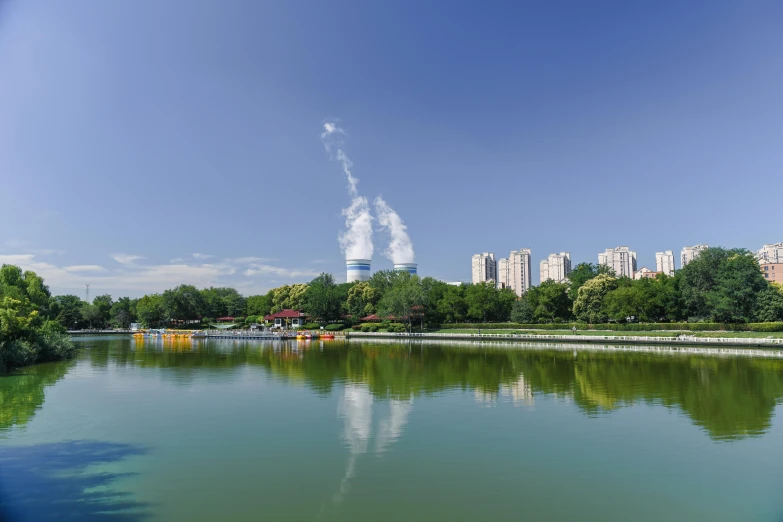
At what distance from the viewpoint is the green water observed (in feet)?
28.7

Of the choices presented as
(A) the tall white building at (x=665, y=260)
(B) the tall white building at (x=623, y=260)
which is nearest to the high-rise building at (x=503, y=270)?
(B) the tall white building at (x=623, y=260)

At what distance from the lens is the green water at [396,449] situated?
8.75m

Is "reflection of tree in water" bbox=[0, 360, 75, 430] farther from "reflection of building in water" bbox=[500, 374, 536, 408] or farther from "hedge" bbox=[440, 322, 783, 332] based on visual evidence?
"hedge" bbox=[440, 322, 783, 332]

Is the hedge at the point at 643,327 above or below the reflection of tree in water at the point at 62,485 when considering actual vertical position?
above

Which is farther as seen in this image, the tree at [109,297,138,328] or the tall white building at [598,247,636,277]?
the tall white building at [598,247,636,277]

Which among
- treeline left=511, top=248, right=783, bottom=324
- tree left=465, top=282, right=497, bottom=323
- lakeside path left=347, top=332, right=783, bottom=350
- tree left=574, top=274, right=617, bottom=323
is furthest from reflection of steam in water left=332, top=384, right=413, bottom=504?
tree left=465, top=282, right=497, bottom=323

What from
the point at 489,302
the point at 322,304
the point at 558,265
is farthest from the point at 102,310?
the point at 558,265

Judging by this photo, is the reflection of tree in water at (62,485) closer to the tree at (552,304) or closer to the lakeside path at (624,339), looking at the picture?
the lakeside path at (624,339)

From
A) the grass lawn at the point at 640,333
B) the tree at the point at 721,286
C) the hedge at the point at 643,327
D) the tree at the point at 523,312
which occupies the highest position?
the tree at the point at 721,286

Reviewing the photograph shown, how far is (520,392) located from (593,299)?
3689 centimetres

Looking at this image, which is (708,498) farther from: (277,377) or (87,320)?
(87,320)

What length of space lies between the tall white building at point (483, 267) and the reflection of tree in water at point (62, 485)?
145367 mm

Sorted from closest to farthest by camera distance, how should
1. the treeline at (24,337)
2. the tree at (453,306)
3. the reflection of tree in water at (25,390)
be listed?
the reflection of tree in water at (25,390), the treeline at (24,337), the tree at (453,306)

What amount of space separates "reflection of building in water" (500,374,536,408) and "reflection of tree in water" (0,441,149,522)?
1192cm
